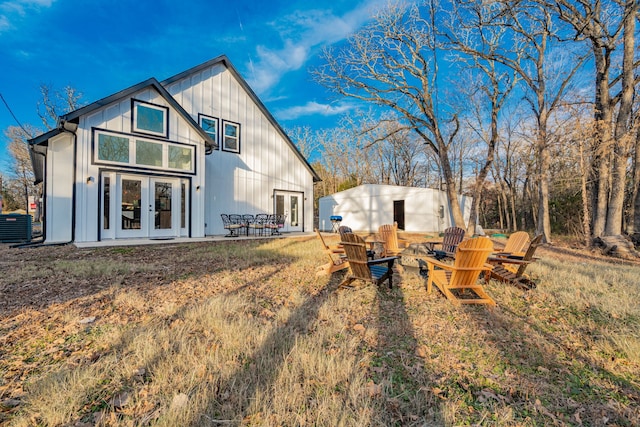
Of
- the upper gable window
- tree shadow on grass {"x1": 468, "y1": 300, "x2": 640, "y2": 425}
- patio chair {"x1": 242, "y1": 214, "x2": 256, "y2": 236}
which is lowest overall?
tree shadow on grass {"x1": 468, "y1": 300, "x2": 640, "y2": 425}

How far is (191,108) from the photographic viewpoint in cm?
1272

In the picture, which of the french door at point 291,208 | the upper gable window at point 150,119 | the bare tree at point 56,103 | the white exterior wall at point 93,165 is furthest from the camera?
the bare tree at point 56,103

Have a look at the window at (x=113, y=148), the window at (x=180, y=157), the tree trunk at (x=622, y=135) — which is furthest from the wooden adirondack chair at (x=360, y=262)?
the tree trunk at (x=622, y=135)

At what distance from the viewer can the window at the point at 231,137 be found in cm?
1355

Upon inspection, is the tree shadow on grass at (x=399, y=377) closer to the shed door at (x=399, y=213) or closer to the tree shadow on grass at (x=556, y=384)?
the tree shadow on grass at (x=556, y=384)

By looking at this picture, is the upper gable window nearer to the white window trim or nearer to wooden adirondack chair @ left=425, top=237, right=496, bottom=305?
the white window trim

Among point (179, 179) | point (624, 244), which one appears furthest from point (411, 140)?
point (179, 179)

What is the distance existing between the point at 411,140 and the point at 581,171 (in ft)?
64.7

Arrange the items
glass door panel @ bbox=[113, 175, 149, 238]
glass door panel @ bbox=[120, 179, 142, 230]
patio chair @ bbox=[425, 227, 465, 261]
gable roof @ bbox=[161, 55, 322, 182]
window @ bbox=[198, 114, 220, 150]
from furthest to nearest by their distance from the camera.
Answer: window @ bbox=[198, 114, 220, 150], gable roof @ bbox=[161, 55, 322, 182], glass door panel @ bbox=[120, 179, 142, 230], glass door panel @ bbox=[113, 175, 149, 238], patio chair @ bbox=[425, 227, 465, 261]

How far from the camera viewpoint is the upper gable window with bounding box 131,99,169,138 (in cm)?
1005

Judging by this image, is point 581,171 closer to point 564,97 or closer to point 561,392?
point 564,97

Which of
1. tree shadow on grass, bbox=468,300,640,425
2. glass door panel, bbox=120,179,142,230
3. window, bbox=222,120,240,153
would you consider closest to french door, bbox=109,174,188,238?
glass door panel, bbox=120,179,142,230

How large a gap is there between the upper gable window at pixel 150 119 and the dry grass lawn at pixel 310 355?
6.63 meters

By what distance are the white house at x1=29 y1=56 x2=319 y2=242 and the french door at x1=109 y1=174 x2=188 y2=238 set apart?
3 cm
